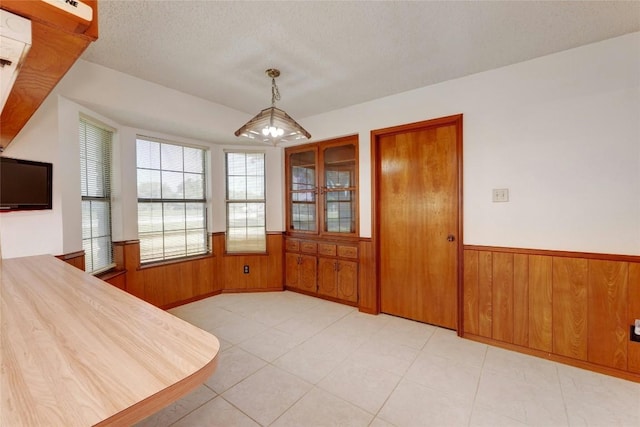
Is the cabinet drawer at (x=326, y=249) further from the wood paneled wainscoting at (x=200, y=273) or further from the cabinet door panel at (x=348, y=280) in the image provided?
the wood paneled wainscoting at (x=200, y=273)

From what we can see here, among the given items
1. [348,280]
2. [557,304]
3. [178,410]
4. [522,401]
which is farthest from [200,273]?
[557,304]

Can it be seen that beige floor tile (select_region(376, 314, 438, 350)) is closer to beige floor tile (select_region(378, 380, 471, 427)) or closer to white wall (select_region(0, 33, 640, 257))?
beige floor tile (select_region(378, 380, 471, 427))

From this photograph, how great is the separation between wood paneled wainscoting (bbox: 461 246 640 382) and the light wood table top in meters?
2.53

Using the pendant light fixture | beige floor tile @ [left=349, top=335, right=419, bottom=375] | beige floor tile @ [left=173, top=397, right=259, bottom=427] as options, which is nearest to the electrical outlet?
beige floor tile @ [left=349, top=335, right=419, bottom=375]

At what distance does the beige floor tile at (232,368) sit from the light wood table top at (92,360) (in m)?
1.22

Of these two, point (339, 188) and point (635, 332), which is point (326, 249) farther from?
point (635, 332)

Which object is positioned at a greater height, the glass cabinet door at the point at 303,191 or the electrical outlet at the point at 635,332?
the glass cabinet door at the point at 303,191

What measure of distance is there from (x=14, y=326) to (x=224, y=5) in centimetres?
183

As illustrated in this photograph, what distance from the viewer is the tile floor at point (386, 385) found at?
63.7 inches

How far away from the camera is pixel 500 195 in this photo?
2408 millimetres

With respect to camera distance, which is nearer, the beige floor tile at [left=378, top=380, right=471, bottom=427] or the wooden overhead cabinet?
the wooden overhead cabinet

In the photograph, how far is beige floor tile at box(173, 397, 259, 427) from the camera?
1.58 metres

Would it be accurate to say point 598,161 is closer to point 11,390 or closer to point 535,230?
point 535,230

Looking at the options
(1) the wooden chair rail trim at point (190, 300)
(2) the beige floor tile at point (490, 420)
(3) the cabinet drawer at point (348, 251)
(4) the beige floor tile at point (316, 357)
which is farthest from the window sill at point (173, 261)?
(2) the beige floor tile at point (490, 420)
